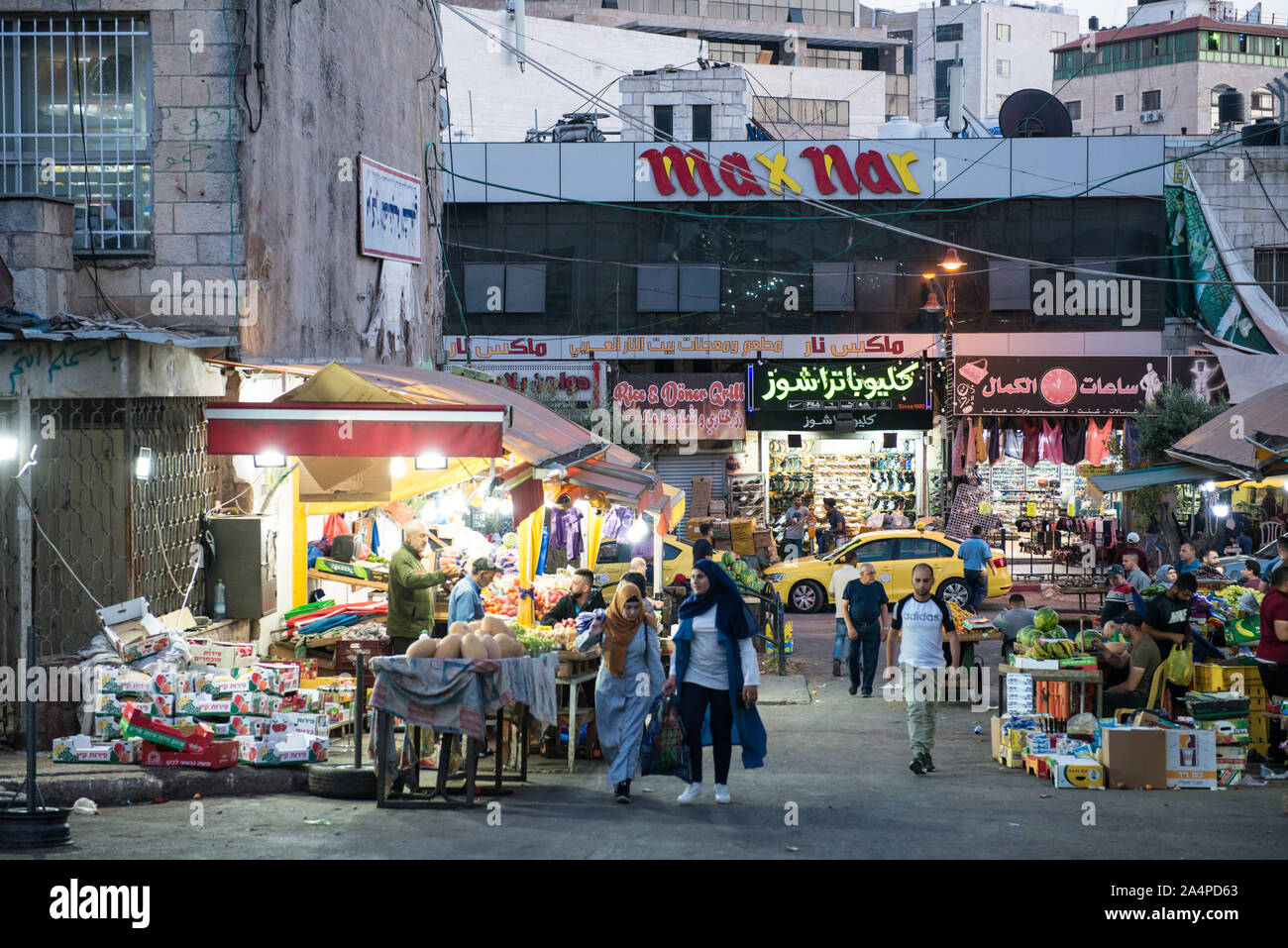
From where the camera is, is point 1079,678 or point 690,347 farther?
point 690,347

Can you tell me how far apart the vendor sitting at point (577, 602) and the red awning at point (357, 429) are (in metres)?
3.41

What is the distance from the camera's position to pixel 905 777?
11828 mm

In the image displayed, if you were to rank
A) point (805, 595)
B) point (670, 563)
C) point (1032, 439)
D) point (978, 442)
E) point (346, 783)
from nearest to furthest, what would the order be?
point (346, 783) < point (670, 563) < point (805, 595) < point (978, 442) < point (1032, 439)

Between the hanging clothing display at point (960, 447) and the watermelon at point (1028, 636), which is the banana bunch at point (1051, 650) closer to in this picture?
the watermelon at point (1028, 636)

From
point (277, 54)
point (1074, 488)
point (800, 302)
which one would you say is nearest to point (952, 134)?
point (800, 302)

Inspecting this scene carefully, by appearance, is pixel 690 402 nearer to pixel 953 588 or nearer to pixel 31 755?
pixel 953 588

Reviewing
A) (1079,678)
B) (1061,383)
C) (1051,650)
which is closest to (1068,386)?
(1061,383)

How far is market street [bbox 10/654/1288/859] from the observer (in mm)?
8555

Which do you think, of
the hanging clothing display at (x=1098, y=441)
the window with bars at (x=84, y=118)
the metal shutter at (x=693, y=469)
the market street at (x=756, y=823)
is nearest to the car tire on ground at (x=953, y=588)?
the hanging clothing display at (x=1098, y=441)

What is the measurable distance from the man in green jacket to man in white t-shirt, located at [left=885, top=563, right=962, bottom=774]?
421 centimetres

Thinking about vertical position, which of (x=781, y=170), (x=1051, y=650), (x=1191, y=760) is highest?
(x=781, y=170)

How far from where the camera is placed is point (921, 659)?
1190cm

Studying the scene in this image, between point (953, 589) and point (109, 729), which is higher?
point (109, 729)

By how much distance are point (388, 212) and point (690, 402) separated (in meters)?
16.4
